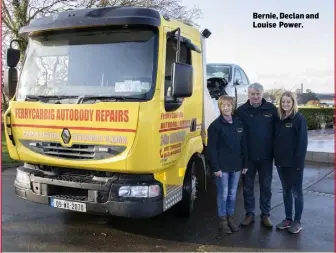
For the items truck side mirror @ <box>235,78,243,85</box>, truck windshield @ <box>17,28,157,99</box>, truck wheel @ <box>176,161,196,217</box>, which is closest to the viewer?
truck windshield @ <box>17,28,157,99</box>

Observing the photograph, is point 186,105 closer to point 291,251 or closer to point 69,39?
point 69,39

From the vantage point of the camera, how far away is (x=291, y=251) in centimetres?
429

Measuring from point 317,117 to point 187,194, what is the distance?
1475cm

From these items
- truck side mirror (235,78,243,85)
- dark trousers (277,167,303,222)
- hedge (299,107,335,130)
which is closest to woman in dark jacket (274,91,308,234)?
dark trousers (277,167,303,222)

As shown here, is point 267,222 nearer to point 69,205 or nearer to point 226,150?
point 226,150

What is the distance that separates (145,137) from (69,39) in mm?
1579

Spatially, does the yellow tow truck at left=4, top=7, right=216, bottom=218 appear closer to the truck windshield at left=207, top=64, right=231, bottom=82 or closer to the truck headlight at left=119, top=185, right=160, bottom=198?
the truck headlight at left=119, top=185, right=160, bottom=198

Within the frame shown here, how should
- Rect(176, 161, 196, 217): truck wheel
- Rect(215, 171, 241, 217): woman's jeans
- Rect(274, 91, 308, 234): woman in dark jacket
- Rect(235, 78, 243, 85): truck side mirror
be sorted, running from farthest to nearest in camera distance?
Rect(235, 78, 243, 85): truck side mirror, Rect(176, 161, 196, 217): truck wheel, Rect(215, 171, 241, 217): woman's jeans, Rect(274, 91, 308, 234): woman in dark jacket

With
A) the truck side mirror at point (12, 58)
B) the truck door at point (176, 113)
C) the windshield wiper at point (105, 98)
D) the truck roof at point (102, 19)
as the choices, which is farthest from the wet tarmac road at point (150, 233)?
the truck roof at point (102, 19)

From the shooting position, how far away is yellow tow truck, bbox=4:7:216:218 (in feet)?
13.5

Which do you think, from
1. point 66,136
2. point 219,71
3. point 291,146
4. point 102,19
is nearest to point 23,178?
point 66,136

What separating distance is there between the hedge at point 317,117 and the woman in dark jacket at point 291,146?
13.4m

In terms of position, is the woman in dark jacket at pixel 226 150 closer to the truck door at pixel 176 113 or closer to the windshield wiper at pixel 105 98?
the truck door at pixel 176 113

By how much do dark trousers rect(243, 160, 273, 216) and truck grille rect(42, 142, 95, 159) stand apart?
210 centimetres
